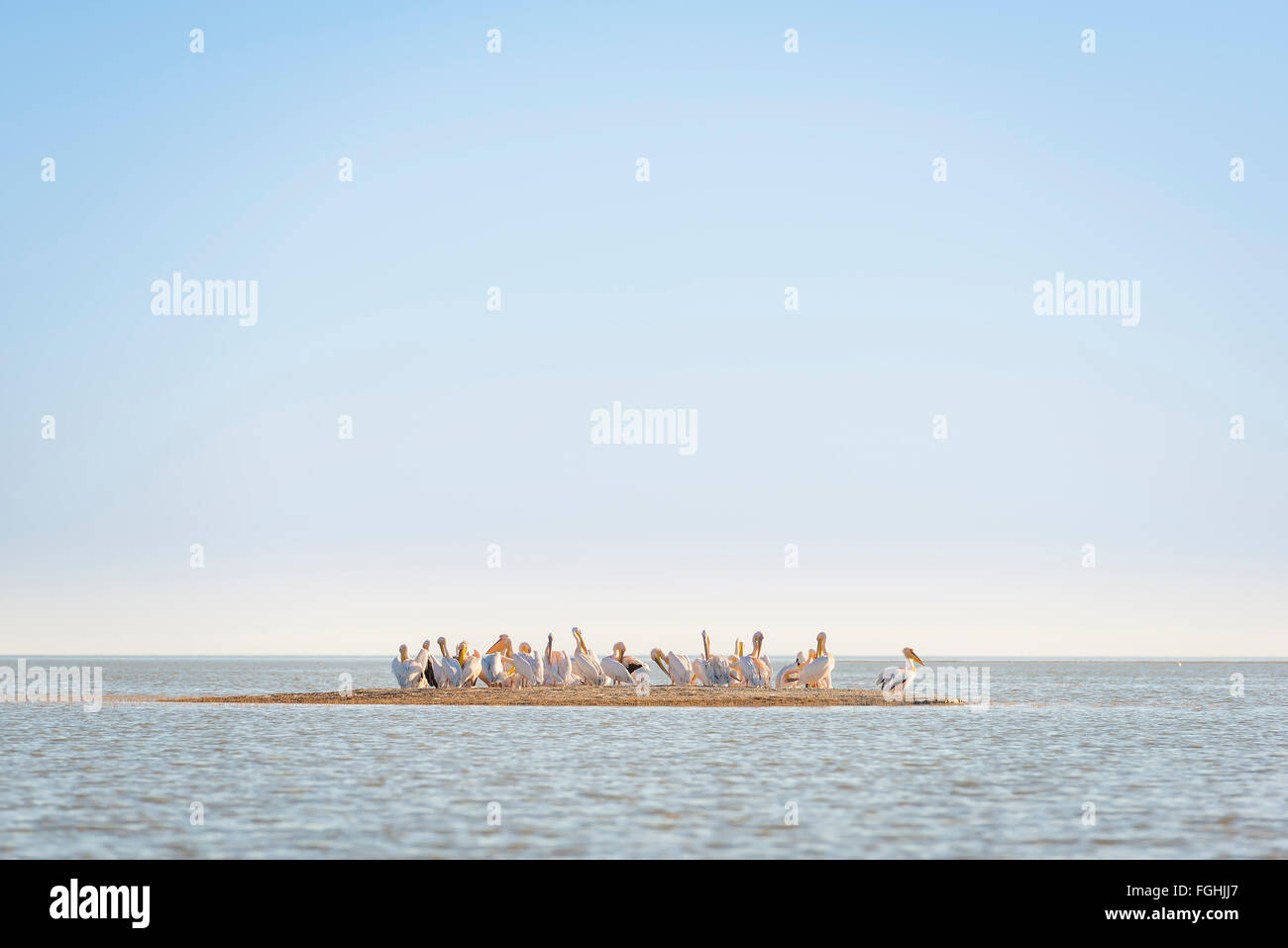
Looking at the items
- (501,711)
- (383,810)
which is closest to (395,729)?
(501,711)

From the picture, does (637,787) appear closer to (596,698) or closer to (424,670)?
(596,698)

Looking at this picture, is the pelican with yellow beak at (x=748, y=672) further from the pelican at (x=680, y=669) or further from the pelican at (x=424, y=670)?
the pelican at (x=424, y=670)

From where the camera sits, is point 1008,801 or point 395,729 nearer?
point 1008,801

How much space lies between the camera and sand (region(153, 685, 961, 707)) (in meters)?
31.9

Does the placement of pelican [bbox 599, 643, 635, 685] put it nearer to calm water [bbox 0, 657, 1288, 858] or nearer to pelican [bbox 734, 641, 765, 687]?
pelican [bbox 734, 641, 765, 687]

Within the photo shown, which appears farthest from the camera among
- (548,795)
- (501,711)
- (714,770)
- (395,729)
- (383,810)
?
(501,711)

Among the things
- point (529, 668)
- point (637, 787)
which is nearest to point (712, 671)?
point (529, 668)

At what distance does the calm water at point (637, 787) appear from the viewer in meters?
13.2

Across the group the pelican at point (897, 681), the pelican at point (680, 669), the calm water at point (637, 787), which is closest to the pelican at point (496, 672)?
the pelican at point (680, 669)

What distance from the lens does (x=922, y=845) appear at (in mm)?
12891

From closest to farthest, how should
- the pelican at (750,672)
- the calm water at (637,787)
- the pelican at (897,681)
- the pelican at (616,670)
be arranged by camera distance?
the calm water at (637,787)
the pelican at (897,681)
the pelican at (616,670)
the pelican at (750,672)

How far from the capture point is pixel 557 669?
38.5 metres
